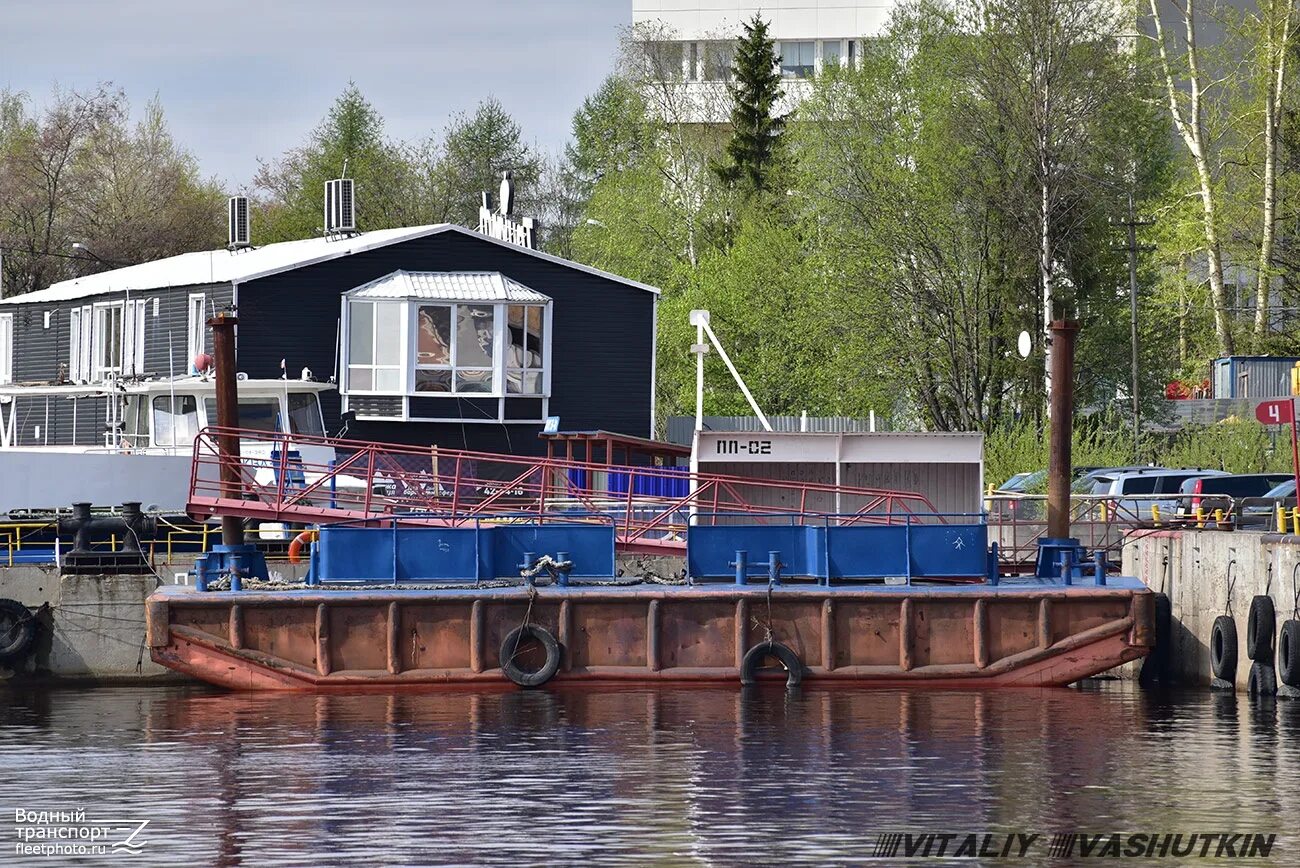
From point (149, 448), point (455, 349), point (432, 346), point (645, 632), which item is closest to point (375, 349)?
point (432, 346)

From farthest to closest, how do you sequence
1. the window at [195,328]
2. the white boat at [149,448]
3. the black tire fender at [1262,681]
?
the window at [195,328], the white boat at [149,448], the black tire fender at [1262,681]

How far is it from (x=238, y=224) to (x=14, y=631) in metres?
19.9

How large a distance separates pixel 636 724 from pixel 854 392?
99.6 ft

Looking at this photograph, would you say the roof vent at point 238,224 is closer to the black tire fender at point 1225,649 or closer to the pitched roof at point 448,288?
the pitched roof at point 448,288

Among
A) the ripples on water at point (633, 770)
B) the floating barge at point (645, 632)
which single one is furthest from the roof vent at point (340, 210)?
the ripples on water at point (633, 770)

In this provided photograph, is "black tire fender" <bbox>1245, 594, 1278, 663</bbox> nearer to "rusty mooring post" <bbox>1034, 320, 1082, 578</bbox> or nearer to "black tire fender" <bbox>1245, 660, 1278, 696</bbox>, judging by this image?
"black tire fender" <bbox>1245, 660, 1278, 696</bbox>

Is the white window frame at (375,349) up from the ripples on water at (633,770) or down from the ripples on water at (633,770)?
up

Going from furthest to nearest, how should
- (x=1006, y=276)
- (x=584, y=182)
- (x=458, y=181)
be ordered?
(x=584, y=182) → (x=458, y=181) → (x=1006, y=276)

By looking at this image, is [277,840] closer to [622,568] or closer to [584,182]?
[622,568]

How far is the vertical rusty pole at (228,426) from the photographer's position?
99.2 feet

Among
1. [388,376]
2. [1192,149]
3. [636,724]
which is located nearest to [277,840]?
[636,724]

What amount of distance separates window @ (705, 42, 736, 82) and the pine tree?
3462 millimetres

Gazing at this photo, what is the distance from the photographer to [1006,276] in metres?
53.2

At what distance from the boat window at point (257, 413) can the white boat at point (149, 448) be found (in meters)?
0.02
